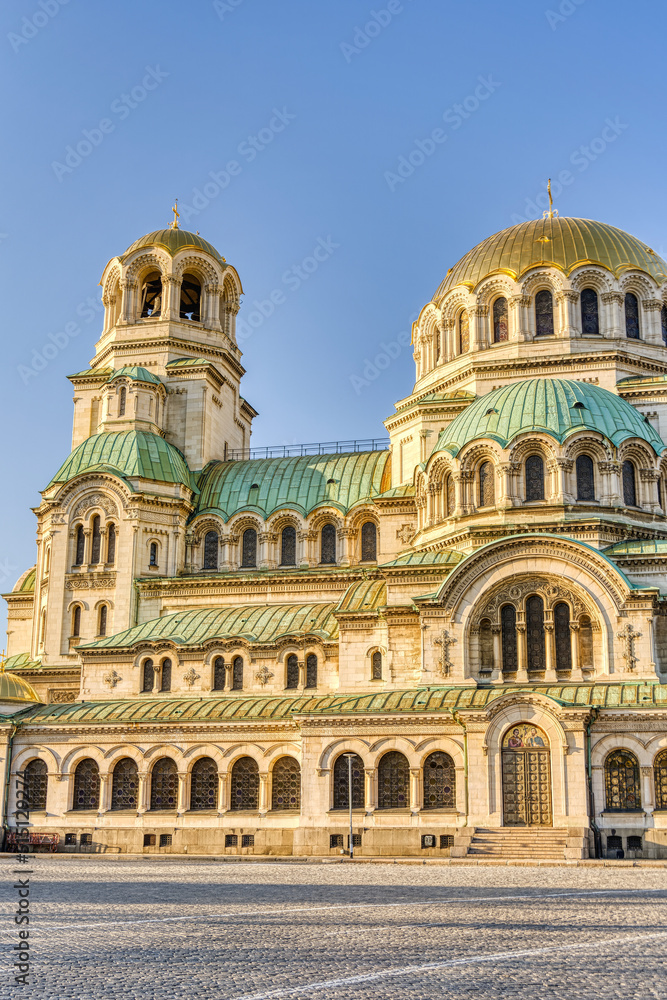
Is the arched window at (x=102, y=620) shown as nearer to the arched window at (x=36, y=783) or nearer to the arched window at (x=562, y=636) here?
the arched window at (x=36, y=783)

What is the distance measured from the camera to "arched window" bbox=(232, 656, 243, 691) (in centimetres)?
4462

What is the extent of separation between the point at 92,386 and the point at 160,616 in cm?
1363

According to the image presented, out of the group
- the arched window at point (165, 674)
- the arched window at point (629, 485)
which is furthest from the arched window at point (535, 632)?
the arched window at point (165, 674)

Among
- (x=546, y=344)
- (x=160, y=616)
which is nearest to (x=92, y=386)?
(x=160, y=616)

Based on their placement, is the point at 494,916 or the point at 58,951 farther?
the point at 494,916

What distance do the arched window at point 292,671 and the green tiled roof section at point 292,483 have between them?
8548 millimetres

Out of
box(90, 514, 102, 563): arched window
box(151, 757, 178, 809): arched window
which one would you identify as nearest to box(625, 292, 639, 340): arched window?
box(90, 514, 102, 563): arched window

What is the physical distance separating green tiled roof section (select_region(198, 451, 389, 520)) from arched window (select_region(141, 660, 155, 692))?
26.9 feet

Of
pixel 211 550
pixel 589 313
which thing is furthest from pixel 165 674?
pixel 589 313

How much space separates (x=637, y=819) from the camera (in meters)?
32.4

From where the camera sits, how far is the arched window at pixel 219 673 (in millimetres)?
44750

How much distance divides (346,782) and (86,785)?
9.76 metres

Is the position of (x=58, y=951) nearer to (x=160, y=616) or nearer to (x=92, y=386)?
(x=160, y=616)

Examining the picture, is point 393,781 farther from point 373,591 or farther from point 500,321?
point 500,321
